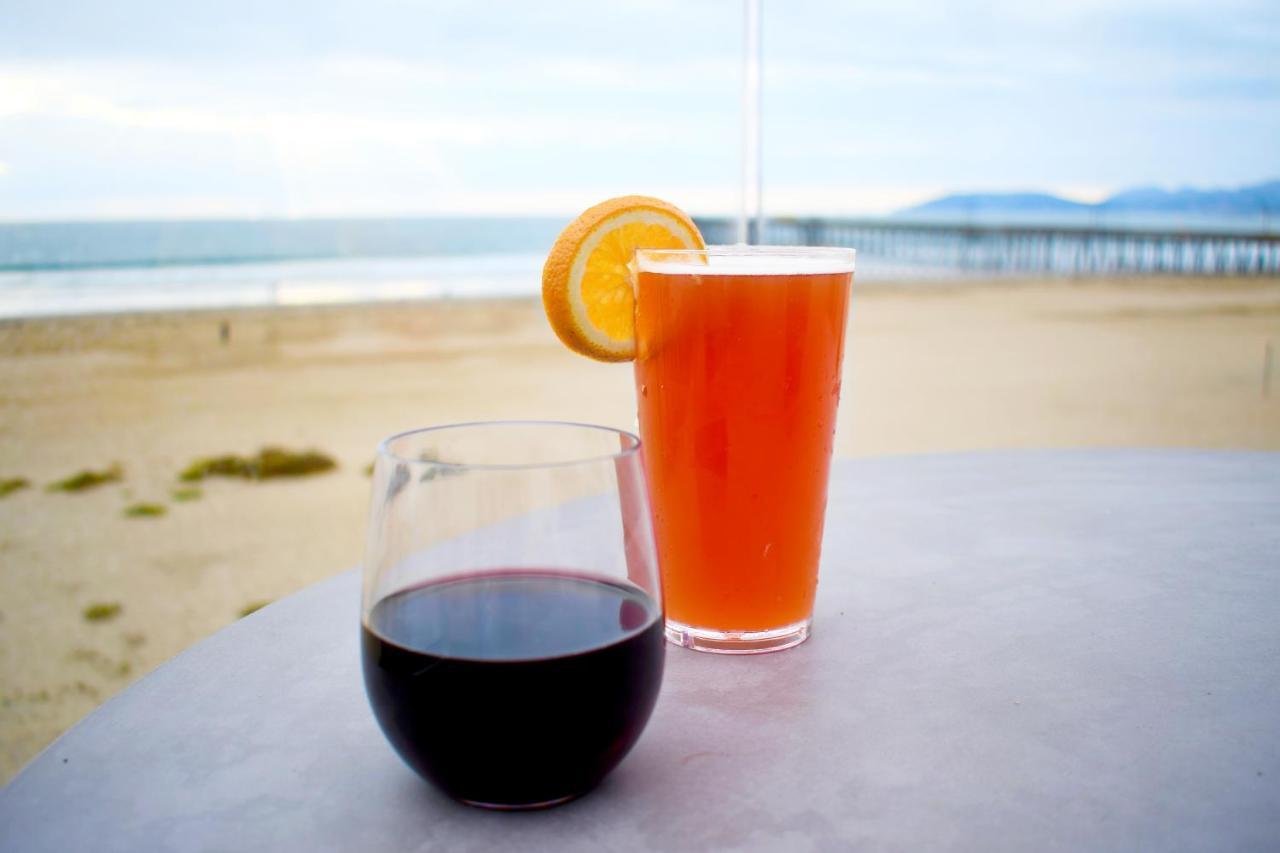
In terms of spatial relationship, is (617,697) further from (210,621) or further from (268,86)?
(268,86)

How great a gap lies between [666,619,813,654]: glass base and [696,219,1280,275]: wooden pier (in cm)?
1790

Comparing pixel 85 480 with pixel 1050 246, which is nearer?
pixel 85 480

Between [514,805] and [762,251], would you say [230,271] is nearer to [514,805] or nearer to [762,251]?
[762,251]

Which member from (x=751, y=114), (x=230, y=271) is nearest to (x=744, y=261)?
(x=751, y=114)

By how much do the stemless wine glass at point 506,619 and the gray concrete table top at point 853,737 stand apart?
3 cm

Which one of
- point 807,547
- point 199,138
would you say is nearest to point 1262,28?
point 807,547

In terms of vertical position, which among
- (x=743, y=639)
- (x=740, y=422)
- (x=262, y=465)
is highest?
(x=740, y=422)

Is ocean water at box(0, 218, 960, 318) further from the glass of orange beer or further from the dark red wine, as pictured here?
the dark red wine

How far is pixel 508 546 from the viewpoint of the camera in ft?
1.28

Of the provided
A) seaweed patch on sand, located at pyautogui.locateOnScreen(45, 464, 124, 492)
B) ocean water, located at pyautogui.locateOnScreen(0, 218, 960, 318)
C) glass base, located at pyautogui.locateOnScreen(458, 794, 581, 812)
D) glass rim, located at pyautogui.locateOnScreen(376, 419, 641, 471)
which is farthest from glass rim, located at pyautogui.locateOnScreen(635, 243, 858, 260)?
seaweed patch on sand, located at pyautogui.locateOnScreen(45, 464, 124, 492)

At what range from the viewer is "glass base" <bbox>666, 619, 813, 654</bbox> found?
0.59 m

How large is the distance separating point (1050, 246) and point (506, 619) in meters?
24.9

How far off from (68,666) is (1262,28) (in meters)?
16.7

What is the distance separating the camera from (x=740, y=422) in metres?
0.60
